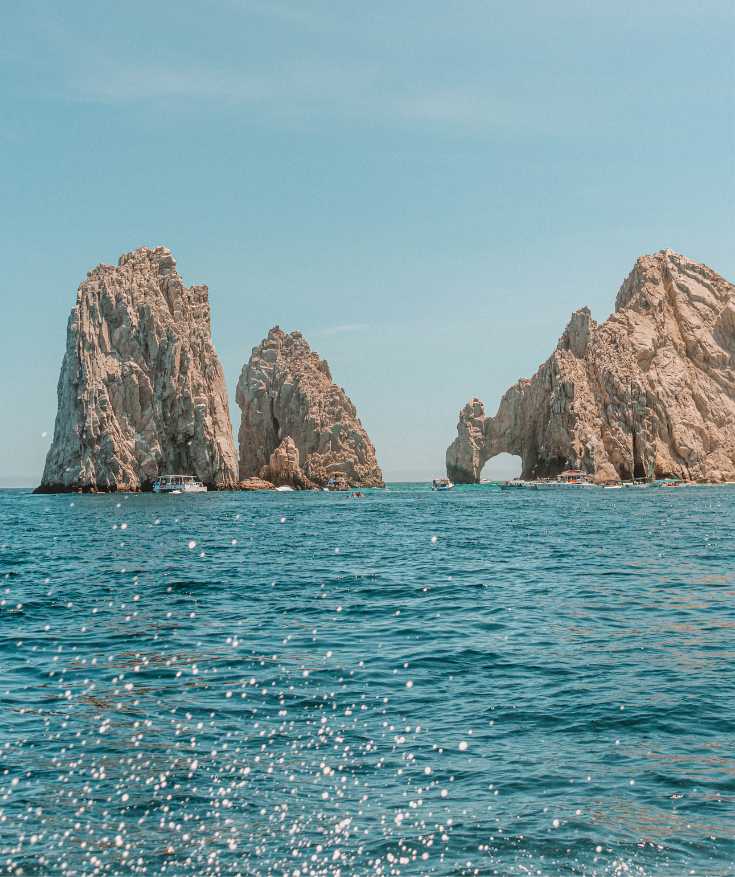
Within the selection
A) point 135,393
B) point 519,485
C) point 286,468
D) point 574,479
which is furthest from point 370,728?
point 519,485

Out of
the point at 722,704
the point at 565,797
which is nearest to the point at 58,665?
the point at 565,797

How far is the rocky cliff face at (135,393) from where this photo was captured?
145375 mm

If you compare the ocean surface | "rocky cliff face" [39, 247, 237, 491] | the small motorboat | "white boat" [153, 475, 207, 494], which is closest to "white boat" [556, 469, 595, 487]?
the small motorboat

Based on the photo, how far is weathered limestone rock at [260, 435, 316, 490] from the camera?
7003 inches

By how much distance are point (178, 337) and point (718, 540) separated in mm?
129796

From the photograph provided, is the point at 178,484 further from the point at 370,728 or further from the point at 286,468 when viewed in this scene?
the point at 370,728

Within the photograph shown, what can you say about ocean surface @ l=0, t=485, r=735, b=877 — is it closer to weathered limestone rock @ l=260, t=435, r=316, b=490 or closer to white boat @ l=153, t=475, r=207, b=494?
white boat @ l=153, t=475, r=207, b=494

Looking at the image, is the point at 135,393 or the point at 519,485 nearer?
the point at 135,393

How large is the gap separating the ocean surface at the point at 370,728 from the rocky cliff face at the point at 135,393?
120974 millimetres

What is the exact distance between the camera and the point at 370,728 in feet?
41.5

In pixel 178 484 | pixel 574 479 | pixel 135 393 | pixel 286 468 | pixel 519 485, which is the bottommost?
pixel 519 485

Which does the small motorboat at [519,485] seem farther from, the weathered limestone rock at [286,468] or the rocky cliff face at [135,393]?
the rocky cliff face at [135,393]

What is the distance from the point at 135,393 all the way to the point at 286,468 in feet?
133

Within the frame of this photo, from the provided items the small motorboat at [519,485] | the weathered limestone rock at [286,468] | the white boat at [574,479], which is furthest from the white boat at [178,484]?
the white boat at [574,479]
